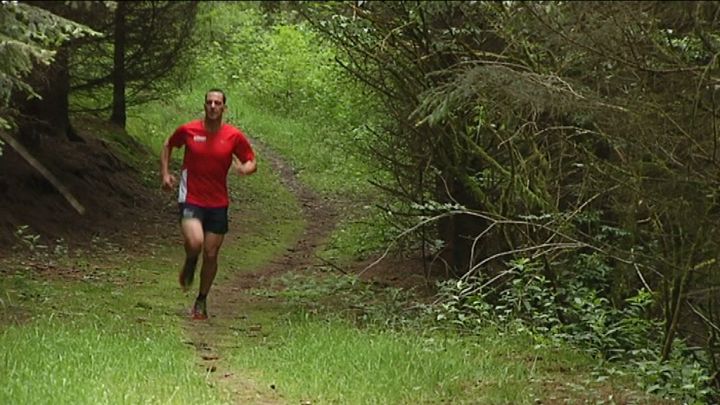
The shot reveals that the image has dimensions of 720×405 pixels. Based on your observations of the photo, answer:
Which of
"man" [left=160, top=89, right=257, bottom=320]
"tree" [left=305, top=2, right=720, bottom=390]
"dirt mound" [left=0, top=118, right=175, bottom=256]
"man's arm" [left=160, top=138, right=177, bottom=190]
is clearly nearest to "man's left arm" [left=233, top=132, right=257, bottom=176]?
"man" [left=160, top=89, right=257, bottom=320]

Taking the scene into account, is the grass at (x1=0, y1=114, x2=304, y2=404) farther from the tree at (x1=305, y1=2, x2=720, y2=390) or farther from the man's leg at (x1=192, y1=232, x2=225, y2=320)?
the tree at (x1=305, y1=2, x2=720, y2=390)

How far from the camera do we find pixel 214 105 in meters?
10.2

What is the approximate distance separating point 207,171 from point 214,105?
664 millimetres

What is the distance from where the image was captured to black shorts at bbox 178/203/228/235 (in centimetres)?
1022

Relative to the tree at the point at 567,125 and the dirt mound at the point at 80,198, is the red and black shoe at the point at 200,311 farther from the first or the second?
the dirt mound at the point at 80,198

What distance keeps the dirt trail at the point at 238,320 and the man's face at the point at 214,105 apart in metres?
2.14

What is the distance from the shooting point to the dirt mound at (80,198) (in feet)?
54.2

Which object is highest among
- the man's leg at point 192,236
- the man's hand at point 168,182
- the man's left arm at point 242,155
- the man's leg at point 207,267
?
the man's left arm at point 242,155

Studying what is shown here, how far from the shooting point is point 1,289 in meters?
11.3

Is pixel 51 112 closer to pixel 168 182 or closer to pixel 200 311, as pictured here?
pixel 200 311

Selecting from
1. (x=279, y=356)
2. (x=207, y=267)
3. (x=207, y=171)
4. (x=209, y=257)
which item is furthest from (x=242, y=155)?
(x=279, y=356)

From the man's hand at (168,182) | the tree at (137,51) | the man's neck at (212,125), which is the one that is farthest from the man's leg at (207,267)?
the tree at (137,51)

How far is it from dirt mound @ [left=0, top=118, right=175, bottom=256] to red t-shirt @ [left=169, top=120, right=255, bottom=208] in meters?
4.74

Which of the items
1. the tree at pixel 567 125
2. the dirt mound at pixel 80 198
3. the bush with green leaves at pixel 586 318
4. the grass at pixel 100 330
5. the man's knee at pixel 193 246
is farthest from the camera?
the dirt mound at pixel 80 198
